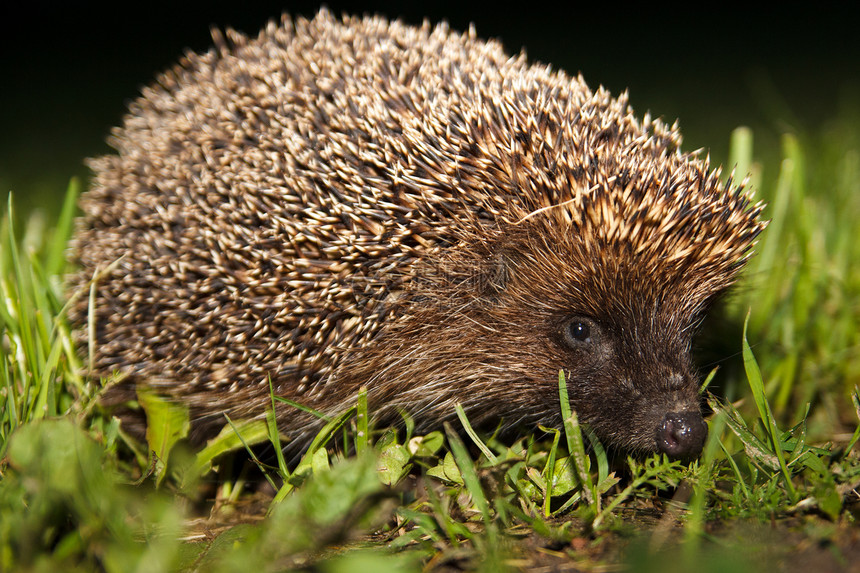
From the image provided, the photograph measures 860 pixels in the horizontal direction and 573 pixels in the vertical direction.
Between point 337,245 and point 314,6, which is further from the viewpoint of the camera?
point 314,6

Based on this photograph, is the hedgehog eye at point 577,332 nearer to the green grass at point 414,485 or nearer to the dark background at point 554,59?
the green grass at point 414,485

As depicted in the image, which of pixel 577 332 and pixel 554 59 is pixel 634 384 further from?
pixel 554 59

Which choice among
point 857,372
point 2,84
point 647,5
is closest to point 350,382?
point 857,372

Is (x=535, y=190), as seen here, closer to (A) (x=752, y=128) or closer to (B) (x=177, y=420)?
(B) (x=177, y=420)

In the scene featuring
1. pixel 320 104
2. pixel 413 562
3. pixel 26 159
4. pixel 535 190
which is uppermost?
pixel 26 159

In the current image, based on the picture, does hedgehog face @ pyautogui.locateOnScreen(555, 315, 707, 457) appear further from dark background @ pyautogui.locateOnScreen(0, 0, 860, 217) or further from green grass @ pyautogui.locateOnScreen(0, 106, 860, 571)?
dark background @ pyautogui.locateOnScreen(0, 0, 860, 217)

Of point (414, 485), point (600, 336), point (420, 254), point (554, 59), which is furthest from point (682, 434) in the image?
point (554, 59)
